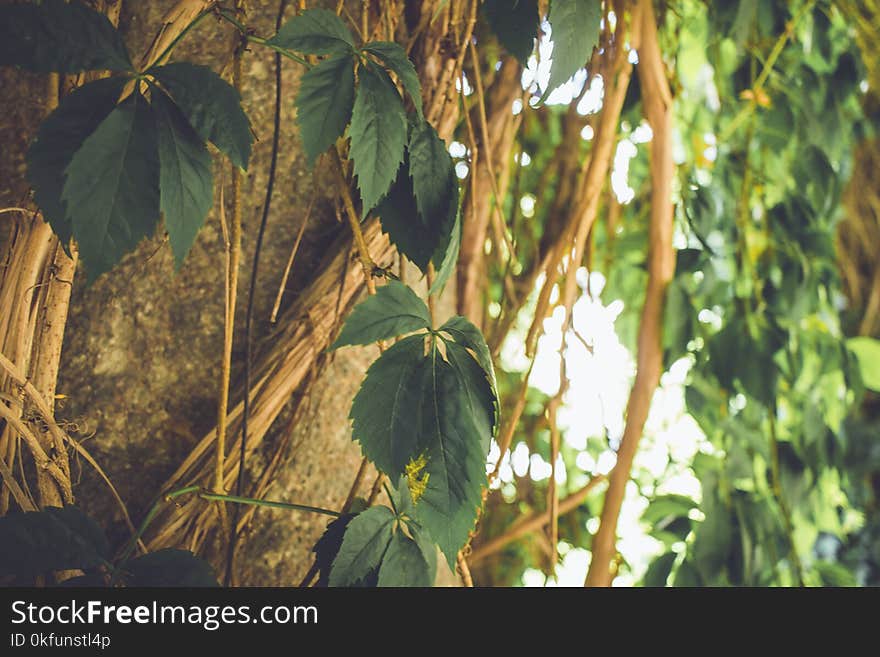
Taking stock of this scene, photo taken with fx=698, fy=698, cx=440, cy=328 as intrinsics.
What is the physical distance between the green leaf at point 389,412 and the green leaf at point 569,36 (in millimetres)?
234

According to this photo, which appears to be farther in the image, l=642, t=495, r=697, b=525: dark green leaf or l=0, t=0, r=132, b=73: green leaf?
l=642, t=495, r=697, b=525: dark green leaf

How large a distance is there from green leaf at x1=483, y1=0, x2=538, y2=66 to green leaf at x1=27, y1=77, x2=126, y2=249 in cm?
29

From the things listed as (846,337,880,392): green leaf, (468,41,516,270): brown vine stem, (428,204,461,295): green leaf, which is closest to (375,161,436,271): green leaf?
(428,204,461,295): green leaf

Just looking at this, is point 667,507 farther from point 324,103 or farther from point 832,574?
point 324,103

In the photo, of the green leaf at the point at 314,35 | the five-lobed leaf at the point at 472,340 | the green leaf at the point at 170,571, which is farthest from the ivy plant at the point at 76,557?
the green leaf at the point at 314,35

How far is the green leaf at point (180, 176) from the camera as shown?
44cm

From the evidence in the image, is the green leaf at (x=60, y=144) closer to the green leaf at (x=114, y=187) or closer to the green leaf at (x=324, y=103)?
the green leaf at (x=114, y=187)

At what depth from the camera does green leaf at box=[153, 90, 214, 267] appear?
0.44 metres

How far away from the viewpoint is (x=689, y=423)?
4.75ft

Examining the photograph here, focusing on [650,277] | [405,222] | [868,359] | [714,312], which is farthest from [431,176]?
[868,359]

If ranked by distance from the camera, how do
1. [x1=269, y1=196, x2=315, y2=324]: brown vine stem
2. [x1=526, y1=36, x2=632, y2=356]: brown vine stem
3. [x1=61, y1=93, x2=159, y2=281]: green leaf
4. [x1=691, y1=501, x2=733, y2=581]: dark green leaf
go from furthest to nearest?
[x1=691, y1=501, x2=733, y2=581]: dark green leaf < [x1=526, y1=36, x2=632, y2=356]: brown vine stem < [x1=269, y1=196, x2=315, y2=324]: brown vine stem < [x1=61, y1=93, x2=159, y2=281]: green leaf

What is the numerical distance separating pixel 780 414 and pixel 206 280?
1234mm

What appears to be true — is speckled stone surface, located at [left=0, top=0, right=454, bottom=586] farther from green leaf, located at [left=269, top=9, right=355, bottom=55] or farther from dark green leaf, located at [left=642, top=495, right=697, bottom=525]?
dark green leaf, located at [left=642, top=495, right=697, bottom=525]

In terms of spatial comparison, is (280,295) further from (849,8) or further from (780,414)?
(780,414)
